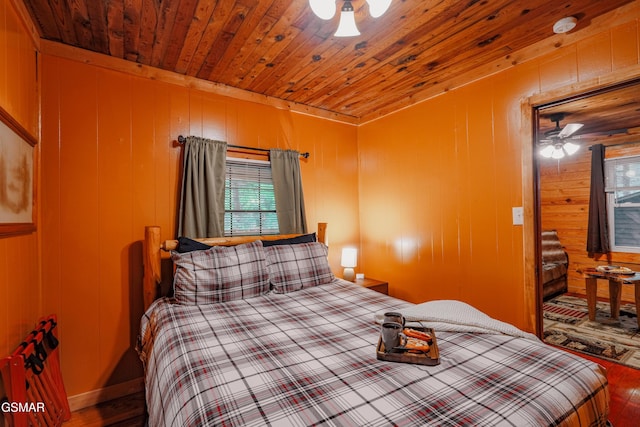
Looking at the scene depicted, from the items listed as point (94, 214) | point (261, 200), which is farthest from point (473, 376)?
point (94, 214)

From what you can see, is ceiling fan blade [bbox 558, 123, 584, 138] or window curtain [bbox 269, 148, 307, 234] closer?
window curtain [bbox 269, 148, 307, 234]

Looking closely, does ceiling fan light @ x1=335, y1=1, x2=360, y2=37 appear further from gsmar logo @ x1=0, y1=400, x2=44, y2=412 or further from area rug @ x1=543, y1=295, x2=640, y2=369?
area rug @ x1=543, y1=295, x2=640, y2=369

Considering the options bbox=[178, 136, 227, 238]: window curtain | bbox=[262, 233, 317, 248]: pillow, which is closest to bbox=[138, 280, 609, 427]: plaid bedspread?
Result: bbox=[178, 136, 227, 238]: window curtain

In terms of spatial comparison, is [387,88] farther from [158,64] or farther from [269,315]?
[269,315]

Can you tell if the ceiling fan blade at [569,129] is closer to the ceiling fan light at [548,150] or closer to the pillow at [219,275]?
the ceiling fan light at [548,150]

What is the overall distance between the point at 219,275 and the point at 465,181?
6.74 ft

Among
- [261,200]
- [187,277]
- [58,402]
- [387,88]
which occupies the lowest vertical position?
[58,402]

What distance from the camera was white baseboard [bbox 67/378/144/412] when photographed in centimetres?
202

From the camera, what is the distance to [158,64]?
226cm

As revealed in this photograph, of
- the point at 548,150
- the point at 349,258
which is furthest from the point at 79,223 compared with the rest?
the point at 548,150

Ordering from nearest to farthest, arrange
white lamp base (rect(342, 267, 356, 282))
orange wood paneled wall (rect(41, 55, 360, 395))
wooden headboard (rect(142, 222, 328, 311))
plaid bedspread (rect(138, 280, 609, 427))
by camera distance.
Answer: plaid bedspread (rect(138, 280, 609, 427)) → orange wood paneled wall (rect(41, 55, 360, 395)) → wooden headboard (rect(142, 222, 328, 311)) → white lamp base (rect(342, 267, 356, 282))

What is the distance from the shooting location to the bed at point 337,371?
89 cm

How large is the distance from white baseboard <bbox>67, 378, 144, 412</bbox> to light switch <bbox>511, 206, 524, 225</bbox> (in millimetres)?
2935

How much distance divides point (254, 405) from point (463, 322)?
1055mm
